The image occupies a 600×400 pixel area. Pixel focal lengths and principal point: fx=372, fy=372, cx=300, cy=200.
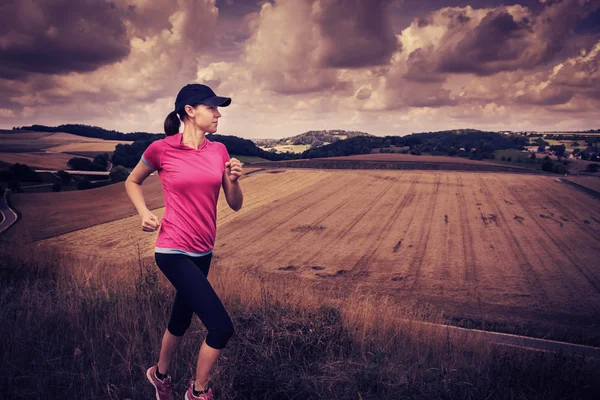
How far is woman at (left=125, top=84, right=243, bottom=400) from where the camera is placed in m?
2.59

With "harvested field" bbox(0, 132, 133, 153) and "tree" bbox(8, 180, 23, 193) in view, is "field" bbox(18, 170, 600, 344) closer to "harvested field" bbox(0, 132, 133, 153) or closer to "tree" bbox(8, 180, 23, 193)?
"tree" bbox(8, 180, 23, 193)

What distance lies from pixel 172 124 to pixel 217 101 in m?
0.45

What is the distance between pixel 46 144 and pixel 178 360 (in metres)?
111

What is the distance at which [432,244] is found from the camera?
25.5 metres

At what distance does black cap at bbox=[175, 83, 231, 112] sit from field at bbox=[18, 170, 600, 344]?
10021 mm

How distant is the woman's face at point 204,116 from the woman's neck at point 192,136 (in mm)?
43

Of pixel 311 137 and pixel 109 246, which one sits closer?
pixel 109 246

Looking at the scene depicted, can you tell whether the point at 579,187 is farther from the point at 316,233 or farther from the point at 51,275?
the point at 51,275

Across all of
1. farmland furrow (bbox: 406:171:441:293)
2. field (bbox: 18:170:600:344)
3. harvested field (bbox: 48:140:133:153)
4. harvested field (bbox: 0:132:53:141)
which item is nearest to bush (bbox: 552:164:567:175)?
field (bbox: 18:170:600:344)

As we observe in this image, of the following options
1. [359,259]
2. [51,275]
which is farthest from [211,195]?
Answer: [359,259]

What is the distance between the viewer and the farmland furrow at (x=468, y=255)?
17281mm

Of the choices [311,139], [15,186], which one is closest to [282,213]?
[15,186]

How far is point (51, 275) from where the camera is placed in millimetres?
6289

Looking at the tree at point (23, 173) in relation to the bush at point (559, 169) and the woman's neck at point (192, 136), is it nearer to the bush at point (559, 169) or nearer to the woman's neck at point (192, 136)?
the woman's neck at point (192, 136)
